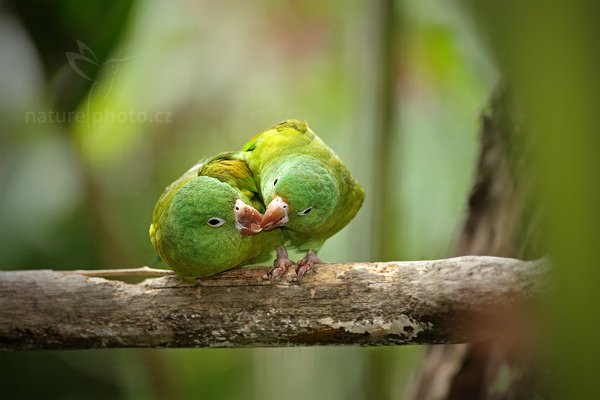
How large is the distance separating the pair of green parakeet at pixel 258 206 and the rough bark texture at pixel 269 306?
0.10m

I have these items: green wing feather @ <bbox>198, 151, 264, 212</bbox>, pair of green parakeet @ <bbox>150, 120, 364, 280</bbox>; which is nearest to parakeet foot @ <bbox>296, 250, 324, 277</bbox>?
pair of green parakeet @ <bbox>150, 120, 364, 280</bbox>

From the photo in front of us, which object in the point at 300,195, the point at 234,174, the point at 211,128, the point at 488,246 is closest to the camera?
the point at 300,195

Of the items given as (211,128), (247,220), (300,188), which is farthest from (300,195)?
(211,128)

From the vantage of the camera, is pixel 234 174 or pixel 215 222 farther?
pixel 234 174

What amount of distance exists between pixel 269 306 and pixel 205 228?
335 millimetres

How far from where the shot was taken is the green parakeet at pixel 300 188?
2018 millimetres

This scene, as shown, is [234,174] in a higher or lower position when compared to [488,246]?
higher

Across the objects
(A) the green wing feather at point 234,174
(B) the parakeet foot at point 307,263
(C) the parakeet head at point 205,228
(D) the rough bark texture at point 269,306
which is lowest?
(D) the rough bark texture at point 269,306

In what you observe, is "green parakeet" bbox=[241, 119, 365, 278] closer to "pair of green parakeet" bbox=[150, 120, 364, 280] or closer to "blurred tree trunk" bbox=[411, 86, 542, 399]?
"pair of green parakeet" bbox=[150, 120, 364, 280]

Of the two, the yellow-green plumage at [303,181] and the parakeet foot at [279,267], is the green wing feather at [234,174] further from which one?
the parakeet foot at [279,267]

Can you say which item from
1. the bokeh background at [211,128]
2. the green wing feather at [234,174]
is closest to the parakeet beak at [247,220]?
the green wing feather at [234,174]

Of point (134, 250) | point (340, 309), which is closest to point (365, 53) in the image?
point (340, 309)

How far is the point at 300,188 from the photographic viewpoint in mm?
2023

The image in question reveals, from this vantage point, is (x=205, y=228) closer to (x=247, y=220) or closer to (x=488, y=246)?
(x=247, y=220)
